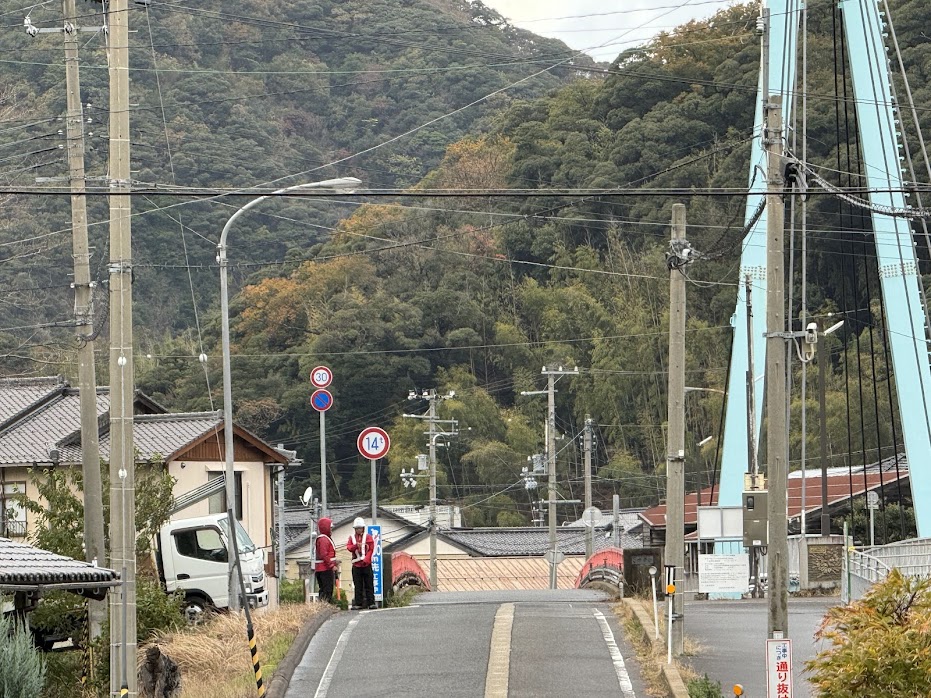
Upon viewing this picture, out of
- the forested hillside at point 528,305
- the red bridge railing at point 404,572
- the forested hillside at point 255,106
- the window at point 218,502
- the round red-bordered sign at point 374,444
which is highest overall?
the forested hillside at point 255,106

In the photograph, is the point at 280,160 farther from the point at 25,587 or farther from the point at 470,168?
the point at 25,587

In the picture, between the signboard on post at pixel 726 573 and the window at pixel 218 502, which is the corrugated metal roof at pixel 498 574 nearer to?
the window at pixel 218 502

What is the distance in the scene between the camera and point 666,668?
605 inches

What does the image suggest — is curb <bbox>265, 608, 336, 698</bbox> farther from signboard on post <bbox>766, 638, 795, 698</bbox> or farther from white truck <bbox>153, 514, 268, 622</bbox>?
white truck <bbox>153, 514, 268, 622</bbox>

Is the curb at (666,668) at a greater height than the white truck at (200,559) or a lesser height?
lesser

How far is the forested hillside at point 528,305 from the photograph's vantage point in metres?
66.3

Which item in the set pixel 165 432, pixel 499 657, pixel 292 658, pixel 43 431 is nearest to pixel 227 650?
pixel 292 658

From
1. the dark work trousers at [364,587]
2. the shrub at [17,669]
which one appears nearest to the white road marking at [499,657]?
the dark work trousers at [364,587]

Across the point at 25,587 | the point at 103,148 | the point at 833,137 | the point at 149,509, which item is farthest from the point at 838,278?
the point at 25,587

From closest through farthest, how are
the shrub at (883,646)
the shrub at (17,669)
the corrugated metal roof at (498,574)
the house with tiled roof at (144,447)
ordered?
the shrub at (883,646), the shrub at (17,669), the house with tiled roof at (144,447), the corrugated metal roof at (498,574)

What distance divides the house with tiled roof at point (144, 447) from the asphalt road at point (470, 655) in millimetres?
11170

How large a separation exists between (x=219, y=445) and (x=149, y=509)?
1226 cm

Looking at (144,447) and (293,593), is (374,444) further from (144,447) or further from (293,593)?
(144,447)

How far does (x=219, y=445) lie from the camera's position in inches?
1374
